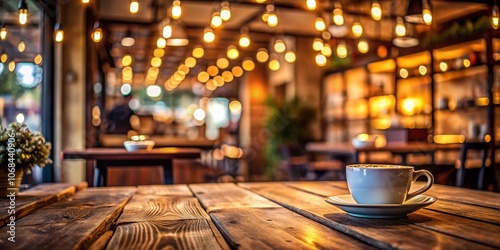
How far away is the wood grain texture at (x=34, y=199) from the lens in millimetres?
1354

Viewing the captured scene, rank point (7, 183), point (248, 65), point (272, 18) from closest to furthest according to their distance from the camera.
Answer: point (7, 183) → point (272, 18) → point (248, 65)

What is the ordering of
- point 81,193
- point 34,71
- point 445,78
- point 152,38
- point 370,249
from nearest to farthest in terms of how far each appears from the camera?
1. point 370,249
2. point 81,193
3. point 34,71
4. point 445,78
5. point 152,38

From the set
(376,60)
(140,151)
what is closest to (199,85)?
(376,60)

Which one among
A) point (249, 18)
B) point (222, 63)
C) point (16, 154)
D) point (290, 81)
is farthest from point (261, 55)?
point (16, 154)

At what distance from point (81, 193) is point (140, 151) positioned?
1.90 metres

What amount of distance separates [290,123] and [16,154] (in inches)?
349

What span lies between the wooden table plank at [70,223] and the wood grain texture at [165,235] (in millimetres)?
63

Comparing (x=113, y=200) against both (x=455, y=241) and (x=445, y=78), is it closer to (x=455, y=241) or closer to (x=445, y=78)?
(x=455, y=241)

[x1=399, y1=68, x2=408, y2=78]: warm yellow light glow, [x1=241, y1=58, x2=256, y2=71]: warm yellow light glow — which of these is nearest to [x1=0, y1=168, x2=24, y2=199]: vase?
[x1=399, y1=68, x2=408, y2=78]: warm yellow light glow

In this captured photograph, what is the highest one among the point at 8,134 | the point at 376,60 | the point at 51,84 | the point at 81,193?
the point at 376,60

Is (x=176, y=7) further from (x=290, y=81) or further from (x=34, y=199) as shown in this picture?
(x=290, y=81)

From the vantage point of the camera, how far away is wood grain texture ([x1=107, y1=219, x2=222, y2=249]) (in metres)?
1.02

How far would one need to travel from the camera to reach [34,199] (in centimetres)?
160

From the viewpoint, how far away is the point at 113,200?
1705mm
